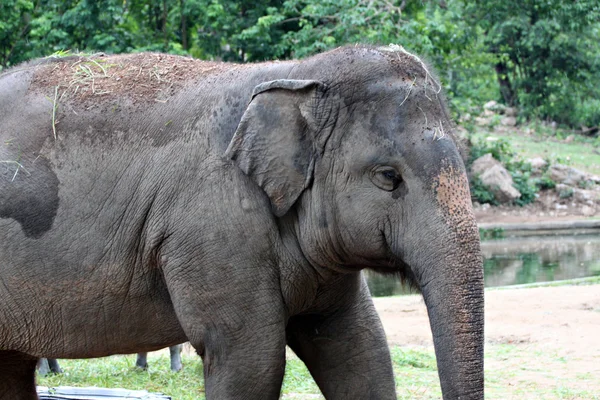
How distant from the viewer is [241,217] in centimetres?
388

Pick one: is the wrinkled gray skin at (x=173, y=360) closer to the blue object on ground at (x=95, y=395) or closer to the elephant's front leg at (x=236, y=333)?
the blue object on ground at (x=95, y=395)

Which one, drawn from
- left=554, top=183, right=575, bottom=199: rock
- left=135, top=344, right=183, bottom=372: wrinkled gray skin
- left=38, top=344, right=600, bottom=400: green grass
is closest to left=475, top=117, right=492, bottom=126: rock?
left=554, top=183, right=575, bottom=199: rock

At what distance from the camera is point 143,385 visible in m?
6.59

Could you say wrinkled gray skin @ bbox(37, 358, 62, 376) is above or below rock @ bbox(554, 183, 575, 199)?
above

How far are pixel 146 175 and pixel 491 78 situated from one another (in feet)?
71.1

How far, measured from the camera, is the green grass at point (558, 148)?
961 inches

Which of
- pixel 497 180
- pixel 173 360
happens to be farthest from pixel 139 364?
pixel 497 180

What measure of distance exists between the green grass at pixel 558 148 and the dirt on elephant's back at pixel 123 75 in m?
19.8

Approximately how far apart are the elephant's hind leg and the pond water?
8.80 m

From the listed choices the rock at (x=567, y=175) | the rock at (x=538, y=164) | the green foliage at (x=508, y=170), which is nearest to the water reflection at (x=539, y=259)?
the green foliage at (x=508, y=170)

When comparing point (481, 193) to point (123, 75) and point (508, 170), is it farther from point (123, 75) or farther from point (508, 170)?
point (123, 75)

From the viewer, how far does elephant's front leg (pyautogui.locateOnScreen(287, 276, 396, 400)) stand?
434 cm

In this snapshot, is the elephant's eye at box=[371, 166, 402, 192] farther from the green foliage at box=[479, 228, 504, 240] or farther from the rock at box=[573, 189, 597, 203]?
the rock at box=[573, 189, 597, 203]

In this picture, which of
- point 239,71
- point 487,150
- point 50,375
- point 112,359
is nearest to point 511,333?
point 112,359
